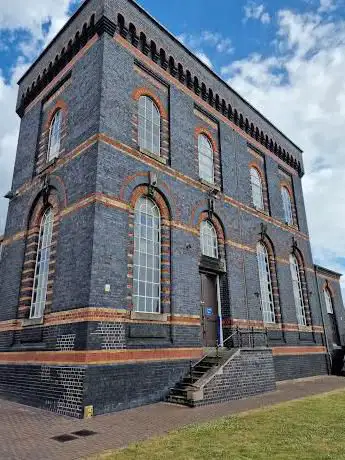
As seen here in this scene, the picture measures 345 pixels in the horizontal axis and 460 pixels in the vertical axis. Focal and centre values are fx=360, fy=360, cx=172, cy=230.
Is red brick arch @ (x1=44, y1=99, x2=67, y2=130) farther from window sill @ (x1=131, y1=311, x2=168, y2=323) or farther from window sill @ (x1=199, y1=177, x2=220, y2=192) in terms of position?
window sill @ (x1=131, y1=311, x2=168, y2=323)

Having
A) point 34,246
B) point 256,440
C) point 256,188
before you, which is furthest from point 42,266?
point 256,188

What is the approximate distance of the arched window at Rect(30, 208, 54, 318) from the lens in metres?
11.8

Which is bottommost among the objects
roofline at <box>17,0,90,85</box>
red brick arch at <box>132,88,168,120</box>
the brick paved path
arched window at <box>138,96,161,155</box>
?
the brick paved path

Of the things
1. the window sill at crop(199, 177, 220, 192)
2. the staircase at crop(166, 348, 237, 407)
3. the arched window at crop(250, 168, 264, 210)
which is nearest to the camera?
the staircase at crop(166, 348, 237, 407)

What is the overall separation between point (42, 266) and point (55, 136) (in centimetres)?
519

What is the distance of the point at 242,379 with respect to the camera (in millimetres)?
11320

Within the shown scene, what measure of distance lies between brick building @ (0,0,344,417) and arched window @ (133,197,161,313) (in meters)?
0.05

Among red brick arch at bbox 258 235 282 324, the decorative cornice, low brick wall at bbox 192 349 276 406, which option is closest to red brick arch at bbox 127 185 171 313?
low brick wall at bbox 192 349 276 406

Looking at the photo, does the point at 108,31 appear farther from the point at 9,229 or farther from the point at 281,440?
the point at 281,440

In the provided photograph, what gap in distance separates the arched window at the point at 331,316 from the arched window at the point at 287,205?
679cm

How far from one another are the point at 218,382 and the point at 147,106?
981 centimetres

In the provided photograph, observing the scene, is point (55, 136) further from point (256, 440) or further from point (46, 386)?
point (256, 440)

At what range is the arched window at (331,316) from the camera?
79.1ft

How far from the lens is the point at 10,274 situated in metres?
13.5
